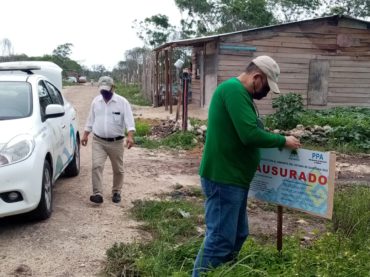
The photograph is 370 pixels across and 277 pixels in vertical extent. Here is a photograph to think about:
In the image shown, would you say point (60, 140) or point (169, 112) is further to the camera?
point (169, 112)

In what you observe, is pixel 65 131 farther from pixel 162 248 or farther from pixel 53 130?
pixel 162 248

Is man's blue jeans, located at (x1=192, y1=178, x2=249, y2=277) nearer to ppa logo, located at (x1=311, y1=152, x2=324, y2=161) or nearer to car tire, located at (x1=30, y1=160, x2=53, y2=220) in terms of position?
ppa logo, located at (x1=311, y1=152, x2=324, y2=161)

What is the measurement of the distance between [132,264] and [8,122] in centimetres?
210

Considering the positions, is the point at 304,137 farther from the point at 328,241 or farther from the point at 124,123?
the point at 328,241

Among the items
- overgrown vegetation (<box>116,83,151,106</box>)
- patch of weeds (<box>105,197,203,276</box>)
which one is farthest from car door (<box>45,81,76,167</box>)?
overgrown vegetation (<box>116,83,151,106</box>)

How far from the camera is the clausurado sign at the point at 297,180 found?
3186mm

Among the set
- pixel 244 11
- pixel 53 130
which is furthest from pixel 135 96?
pixel 53 130

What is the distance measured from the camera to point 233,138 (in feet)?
10.2

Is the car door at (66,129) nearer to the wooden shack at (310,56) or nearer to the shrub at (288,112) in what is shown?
the shrub at (288,112)

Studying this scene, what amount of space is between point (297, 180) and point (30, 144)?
2636 millimetres

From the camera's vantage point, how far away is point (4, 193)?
14.5 ft

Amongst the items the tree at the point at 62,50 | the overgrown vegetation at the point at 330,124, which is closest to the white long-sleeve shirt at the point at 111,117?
the overgrown vegetation at the point at 330,124

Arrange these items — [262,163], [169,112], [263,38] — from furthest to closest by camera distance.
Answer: [169,112] < [263,38] < [262,163]

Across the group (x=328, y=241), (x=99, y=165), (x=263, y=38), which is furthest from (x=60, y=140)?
(x=263, y=38)
